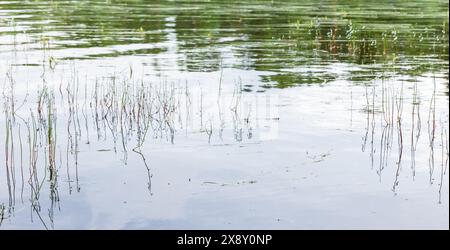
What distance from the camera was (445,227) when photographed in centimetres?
1045

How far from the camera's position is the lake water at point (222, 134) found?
11.2m

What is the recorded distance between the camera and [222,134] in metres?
15.4

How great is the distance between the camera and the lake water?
36.7 feet

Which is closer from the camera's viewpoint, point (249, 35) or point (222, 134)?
point (222, 134)

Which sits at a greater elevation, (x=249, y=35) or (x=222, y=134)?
(x=249, y=35)

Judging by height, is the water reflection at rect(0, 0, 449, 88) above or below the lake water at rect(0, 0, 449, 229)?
above

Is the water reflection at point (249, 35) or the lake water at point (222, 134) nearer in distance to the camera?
the lake water at point (222, 134)

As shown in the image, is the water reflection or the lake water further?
the water reflection

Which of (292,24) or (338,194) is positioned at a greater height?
(292,24)

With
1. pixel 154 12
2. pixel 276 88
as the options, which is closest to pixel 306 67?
pixel 276 88

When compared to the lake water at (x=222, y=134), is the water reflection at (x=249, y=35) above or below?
above
